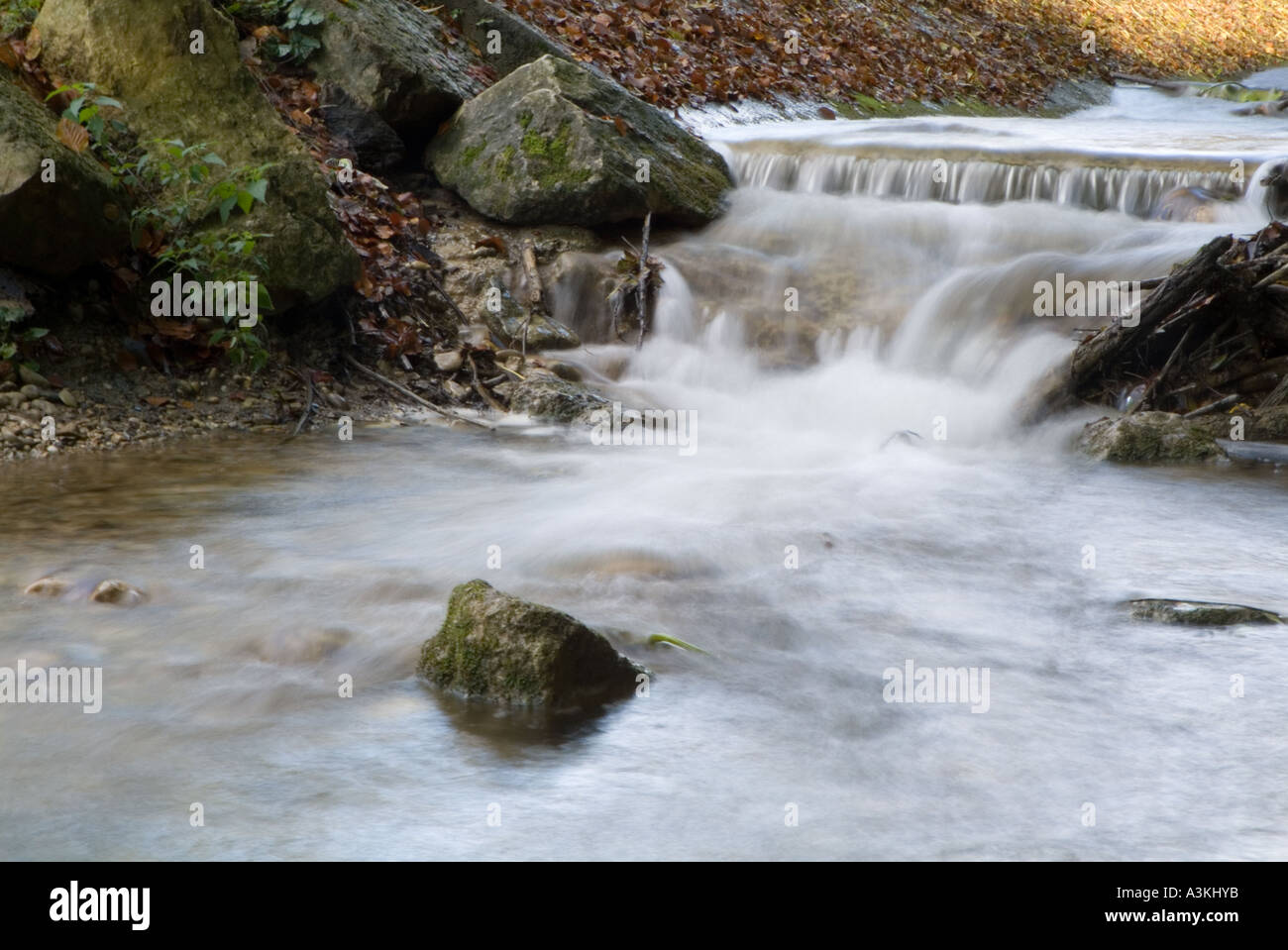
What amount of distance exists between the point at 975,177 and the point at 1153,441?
3.66 meters

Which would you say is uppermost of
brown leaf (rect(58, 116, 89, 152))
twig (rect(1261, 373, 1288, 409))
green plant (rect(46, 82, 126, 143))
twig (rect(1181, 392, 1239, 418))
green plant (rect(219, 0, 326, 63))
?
green plant (rect(219, 0, 326, 63))

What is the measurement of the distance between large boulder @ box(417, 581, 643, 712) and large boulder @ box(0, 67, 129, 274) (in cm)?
332

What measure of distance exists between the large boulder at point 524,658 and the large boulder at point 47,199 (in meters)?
3.32

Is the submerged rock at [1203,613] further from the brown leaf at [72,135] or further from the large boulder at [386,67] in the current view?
the large boulder at [386,67]

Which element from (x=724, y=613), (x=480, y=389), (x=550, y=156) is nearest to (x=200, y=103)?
(x=480, y=389)

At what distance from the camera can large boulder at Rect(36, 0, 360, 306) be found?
6297mm

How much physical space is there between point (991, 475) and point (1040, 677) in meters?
2.62

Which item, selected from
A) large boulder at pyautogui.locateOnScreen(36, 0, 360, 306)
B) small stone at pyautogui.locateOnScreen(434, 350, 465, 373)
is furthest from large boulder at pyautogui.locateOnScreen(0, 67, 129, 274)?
small stone at pyautogui.locateOnScreen(434, 350, 465, 373)

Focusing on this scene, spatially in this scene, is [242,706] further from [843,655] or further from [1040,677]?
[1040,677]

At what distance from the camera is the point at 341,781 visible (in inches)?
111

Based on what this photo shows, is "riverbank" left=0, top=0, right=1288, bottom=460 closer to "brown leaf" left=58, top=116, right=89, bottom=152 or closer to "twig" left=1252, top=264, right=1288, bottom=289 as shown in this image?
"brown leaf" left=58, top=116, right=89, bottom=152
